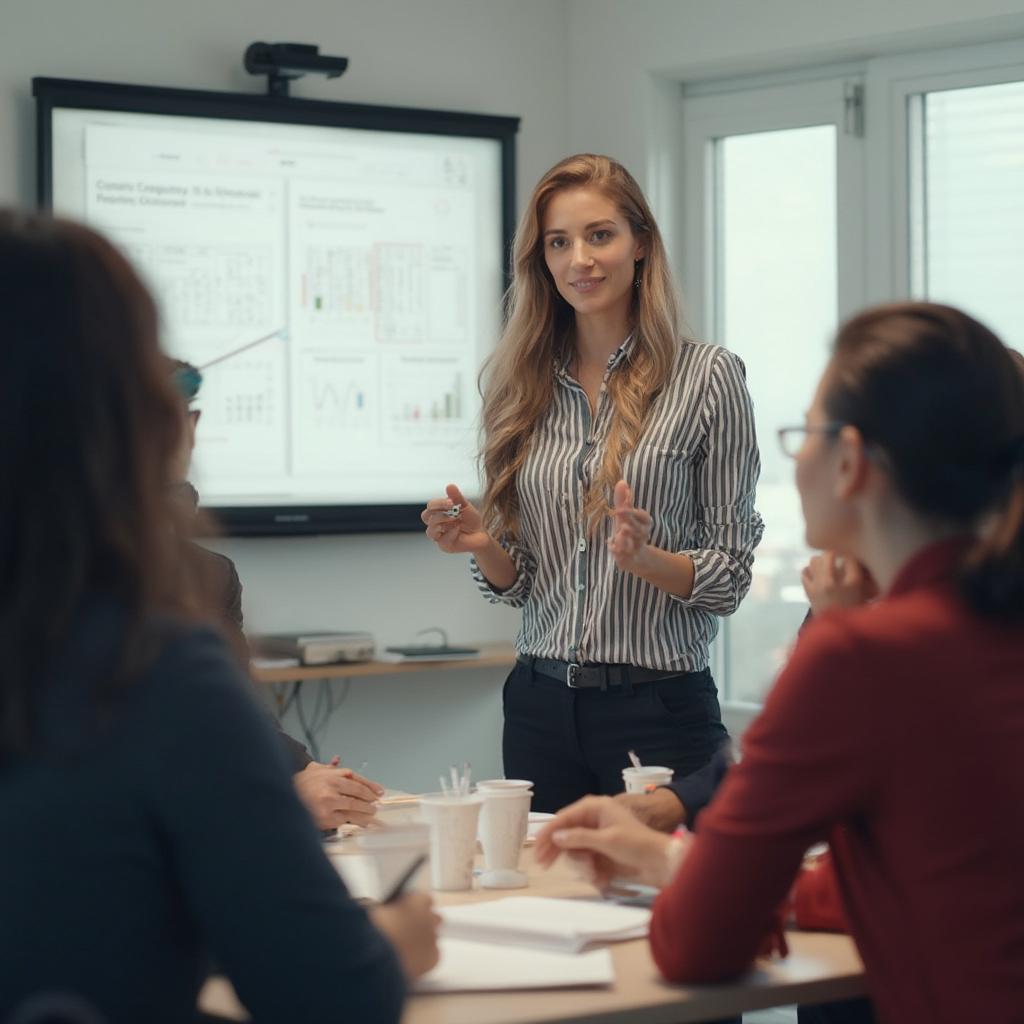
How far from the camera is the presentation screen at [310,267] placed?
13.3 ft

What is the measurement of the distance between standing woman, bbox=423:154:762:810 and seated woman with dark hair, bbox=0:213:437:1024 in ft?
4.85

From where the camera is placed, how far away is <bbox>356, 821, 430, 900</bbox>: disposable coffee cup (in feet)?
5.06

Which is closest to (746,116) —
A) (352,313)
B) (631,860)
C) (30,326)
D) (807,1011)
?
(352,313)

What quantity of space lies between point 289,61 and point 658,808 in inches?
108

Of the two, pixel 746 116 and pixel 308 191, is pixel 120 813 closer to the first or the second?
pixel 308 191

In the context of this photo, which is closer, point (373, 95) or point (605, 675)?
point (605, 675)

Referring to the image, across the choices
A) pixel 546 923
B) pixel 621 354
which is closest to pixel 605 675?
pixel 621 354

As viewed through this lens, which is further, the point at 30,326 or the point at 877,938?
the point at 877,938

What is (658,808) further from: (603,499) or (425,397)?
(425,397)

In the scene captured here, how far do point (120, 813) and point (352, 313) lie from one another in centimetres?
338

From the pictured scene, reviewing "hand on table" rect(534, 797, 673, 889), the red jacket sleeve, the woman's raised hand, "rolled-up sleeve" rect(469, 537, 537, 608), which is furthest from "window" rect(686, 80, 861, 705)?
the red jacket sleeve

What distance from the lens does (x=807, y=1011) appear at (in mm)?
2447

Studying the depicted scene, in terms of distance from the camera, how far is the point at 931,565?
1.48 meters

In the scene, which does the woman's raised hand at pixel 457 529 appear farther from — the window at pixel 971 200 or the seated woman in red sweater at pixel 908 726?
the window at pixel 971 200
